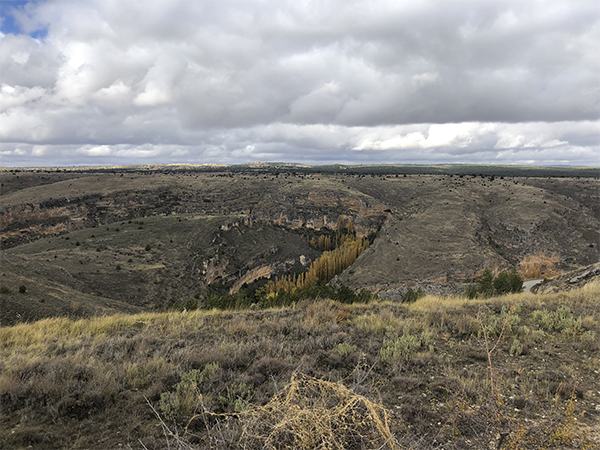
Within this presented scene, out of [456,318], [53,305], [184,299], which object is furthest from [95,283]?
[456,318]

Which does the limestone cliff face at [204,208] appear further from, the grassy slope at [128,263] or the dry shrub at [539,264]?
the dry shrub at [539,264]

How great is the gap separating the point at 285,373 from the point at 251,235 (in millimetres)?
102879

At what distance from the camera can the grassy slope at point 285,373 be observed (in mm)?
4742

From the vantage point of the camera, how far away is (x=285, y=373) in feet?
21.3

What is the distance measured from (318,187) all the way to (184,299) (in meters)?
101

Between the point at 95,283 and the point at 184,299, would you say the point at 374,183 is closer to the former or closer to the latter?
the point at 184,299

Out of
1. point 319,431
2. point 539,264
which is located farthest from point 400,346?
point 539,264

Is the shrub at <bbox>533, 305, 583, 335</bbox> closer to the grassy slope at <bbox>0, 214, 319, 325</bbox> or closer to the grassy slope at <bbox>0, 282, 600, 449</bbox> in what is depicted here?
the grassy slope at <bbox>0, 282, 600, 449</bbox>

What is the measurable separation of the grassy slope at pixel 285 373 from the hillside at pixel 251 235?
59.0 ft

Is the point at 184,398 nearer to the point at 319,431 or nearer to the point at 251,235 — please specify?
the point at 319,431

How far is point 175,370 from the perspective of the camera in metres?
6.48

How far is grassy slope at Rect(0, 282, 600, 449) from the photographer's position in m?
4.74

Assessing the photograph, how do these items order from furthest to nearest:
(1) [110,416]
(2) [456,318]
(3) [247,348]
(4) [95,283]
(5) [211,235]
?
(5) [211,235]
(4) [95,283]
(2) [456,318]
(3) [247,348]
(1) [110,416]

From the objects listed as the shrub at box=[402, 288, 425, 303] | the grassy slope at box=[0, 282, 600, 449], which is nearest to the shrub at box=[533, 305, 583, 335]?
the grassy slope at box=[0, 282, 600, 449]
